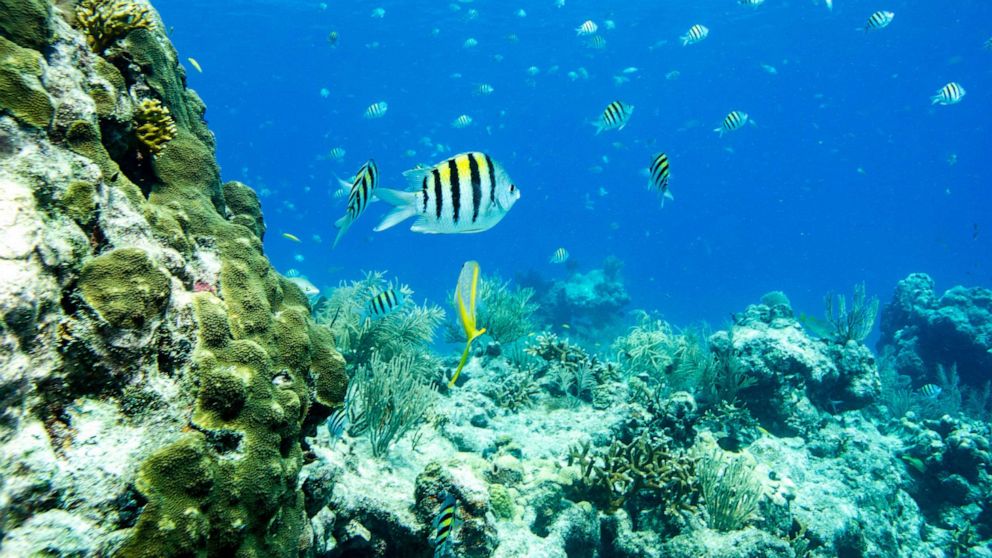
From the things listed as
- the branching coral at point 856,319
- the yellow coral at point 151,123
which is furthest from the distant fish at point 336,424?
the branching coral at point 856,319

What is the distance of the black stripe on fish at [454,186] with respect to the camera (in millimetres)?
2270

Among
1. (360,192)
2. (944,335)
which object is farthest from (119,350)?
(944,335)

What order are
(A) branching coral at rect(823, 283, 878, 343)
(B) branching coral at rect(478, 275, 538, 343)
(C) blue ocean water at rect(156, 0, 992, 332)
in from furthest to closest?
(C) blue ocean water at rect(156, 0, 992, 332), (A) branching coral at rect(823, 283, 878, 343), (B) branching coral at rect(478, 275, 538, 343)

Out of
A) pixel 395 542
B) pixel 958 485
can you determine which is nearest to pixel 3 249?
pixel 395 542

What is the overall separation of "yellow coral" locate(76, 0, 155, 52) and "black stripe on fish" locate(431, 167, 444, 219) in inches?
102

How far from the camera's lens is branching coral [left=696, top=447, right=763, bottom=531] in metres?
4.98

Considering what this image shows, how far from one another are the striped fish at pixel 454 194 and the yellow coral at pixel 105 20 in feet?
7.98

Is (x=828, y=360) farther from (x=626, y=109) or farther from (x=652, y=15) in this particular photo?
(x=652, y=15)

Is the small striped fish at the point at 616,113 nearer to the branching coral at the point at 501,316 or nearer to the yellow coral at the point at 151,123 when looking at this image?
the branching coral at the point at 501,316

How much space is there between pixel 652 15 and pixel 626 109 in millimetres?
44607

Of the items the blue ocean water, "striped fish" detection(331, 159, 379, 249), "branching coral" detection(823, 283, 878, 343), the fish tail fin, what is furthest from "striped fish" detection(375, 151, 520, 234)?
the blue ocean water

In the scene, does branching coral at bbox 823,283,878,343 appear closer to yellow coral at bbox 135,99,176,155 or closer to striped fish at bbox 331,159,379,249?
striped fish at bbox 331,159,379,249

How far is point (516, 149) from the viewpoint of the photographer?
9544 cm

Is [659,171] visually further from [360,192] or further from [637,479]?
[360,192]
